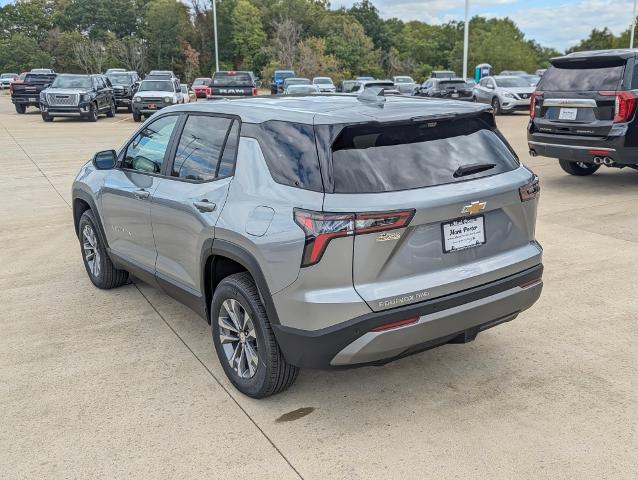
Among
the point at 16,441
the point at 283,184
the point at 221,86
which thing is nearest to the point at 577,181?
the point at 283,184

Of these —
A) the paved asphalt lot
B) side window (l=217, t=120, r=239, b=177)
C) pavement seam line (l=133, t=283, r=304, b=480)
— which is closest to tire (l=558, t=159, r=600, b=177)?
the paved asphalt lot

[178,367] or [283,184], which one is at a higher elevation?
[283,184]

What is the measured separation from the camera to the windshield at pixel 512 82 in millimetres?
25391

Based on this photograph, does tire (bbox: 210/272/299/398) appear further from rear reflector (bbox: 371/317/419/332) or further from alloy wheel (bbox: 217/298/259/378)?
rear reflector (bbox: 371/317/419/332)

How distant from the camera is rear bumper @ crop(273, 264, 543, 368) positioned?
9.96 ft

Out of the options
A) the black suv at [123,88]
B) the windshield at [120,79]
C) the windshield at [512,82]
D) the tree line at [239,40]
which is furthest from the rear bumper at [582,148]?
the tree line at [239,40]

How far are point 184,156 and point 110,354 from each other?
4.75 ft

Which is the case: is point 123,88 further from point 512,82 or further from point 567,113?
point 567,113

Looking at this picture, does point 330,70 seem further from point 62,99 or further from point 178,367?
point 178,367

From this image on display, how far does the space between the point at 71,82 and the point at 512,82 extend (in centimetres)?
1782

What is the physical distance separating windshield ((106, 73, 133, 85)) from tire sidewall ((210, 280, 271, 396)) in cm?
3002

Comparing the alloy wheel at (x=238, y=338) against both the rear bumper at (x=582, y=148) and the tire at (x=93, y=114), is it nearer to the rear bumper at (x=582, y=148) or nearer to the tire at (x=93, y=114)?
the rear bumper at (x=582, y=148)

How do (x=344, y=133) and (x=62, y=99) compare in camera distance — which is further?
(x=62, y=99)

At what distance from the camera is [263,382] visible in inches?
137
